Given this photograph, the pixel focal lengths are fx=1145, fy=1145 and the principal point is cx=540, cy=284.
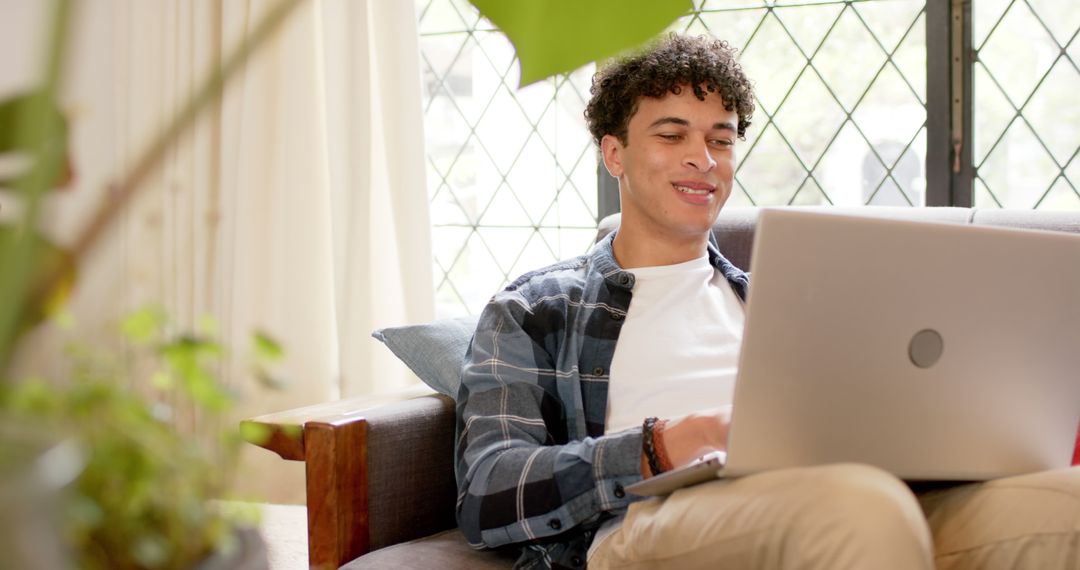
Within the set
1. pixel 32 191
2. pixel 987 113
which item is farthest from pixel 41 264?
pixel 987 113

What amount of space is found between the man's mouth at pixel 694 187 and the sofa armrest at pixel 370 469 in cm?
51

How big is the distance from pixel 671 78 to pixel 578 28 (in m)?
1.66

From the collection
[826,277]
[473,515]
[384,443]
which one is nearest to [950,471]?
[826,277]

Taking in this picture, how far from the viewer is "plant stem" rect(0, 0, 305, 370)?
214 millimetres

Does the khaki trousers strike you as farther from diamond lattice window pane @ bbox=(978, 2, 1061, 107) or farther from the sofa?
diamond lattice window pane @ bbox=(978, 2, 1061, 107)

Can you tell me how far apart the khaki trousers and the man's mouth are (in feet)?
A: 2.15

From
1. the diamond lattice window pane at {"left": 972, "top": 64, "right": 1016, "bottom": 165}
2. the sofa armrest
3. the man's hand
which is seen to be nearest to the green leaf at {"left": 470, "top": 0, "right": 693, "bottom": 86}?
the man's hand

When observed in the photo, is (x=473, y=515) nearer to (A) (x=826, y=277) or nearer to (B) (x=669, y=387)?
(B) (x=669, y=387)

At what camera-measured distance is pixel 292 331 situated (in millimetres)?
3109

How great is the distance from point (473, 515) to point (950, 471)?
61cm

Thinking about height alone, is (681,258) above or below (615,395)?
above

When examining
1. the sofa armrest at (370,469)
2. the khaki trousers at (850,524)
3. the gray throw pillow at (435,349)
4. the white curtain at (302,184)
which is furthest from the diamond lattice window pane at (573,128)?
the khaki trousers at (850,524)

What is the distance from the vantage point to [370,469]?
1566 mm

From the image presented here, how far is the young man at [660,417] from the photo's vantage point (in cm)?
114
